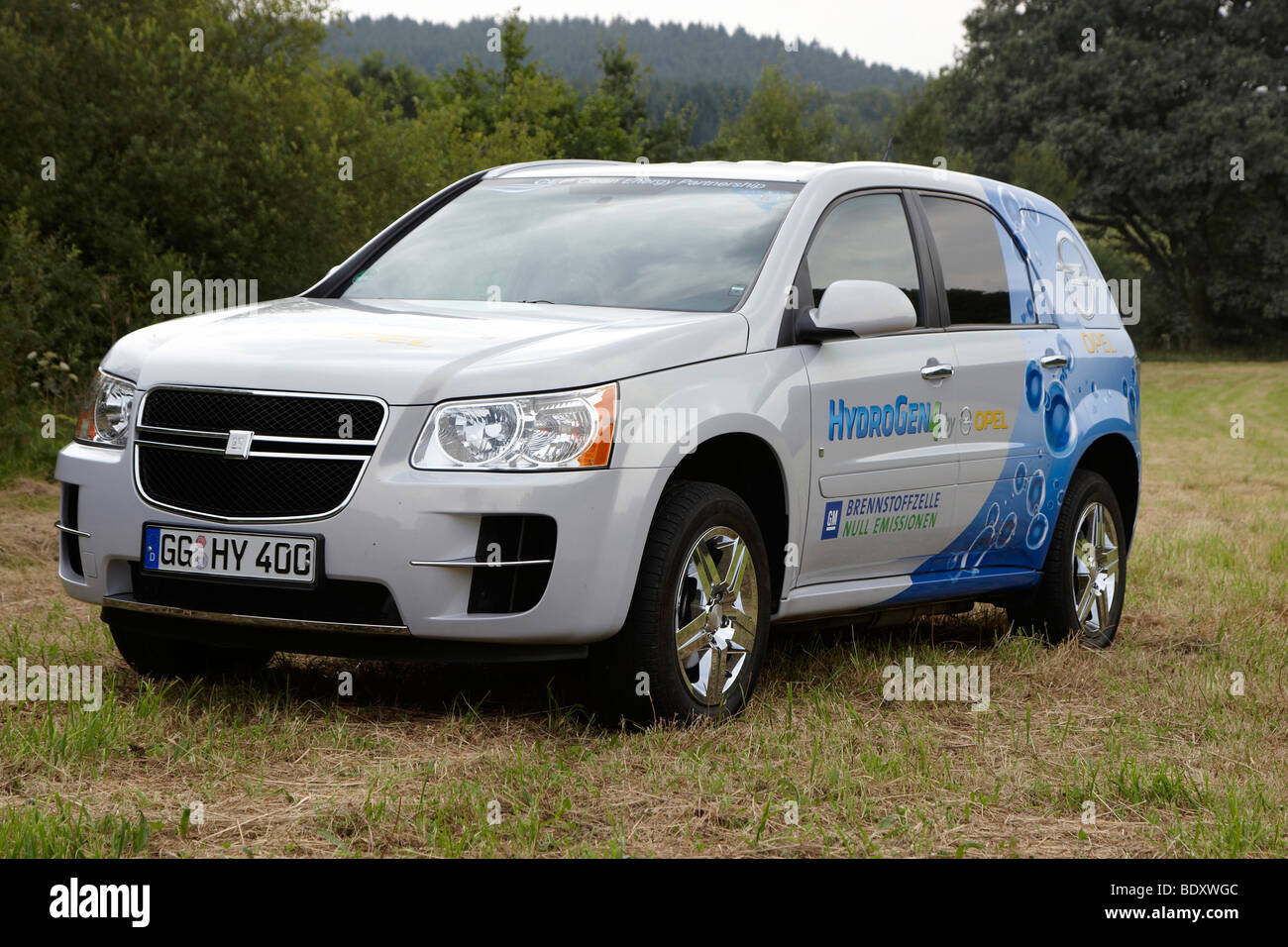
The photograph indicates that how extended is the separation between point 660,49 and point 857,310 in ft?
594

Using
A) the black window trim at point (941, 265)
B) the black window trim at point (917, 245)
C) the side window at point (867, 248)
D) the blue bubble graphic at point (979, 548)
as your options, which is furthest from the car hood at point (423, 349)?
the blue bubble graphic at point (979, 548)

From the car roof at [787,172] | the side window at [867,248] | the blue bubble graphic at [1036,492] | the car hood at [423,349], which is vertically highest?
the car roof at [787,172]

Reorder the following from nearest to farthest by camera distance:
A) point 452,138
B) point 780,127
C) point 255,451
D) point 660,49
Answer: point 255,451 < point 452,138 < point 780,127 < point 660,49

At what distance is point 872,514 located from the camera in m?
5.71

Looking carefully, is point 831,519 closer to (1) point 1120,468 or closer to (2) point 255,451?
(2) point 255,451

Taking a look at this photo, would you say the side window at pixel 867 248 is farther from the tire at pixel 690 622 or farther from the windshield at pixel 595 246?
the tire at pixel 690 622

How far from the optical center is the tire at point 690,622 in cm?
475

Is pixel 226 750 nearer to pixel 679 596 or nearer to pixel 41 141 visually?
pixel 679 596

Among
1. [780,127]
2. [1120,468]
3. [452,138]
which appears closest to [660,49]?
[780,127]

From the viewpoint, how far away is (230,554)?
4.64m

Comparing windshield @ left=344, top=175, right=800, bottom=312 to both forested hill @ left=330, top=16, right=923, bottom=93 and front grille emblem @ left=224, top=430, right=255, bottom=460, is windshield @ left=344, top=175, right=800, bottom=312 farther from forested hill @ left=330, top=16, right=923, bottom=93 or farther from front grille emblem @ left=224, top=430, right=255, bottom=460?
forested hill @ left=330, top=16, right=923, bottom=93

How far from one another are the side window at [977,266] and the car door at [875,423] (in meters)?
0.20

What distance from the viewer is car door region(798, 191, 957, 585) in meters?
5.48
